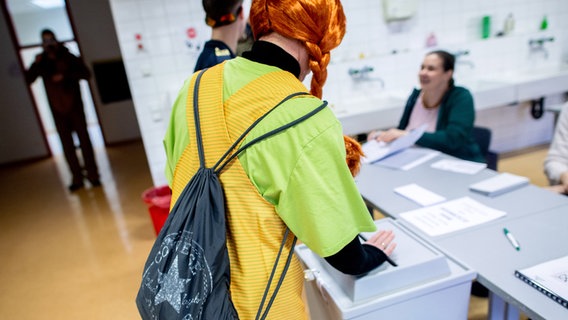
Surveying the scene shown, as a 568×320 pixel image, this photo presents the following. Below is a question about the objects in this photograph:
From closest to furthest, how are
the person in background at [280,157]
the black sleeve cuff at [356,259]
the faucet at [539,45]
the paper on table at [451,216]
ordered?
the person in background at [280,157] < the black sleeve cuff at [356,259] < the paper on table at [451,216] < the faucet at [539,45]

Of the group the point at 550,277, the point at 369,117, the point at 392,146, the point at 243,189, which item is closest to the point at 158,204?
the point at 392,146

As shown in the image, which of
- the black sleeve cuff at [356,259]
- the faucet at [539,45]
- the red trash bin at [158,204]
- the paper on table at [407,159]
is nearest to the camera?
the black sleeve cuff at [356,259]

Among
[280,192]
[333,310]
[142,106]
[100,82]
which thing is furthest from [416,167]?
[100,82]

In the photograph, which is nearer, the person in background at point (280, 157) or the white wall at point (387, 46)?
the person in background at point (280, 157)

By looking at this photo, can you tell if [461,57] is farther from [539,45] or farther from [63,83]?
[63,83]

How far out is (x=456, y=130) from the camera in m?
2.22

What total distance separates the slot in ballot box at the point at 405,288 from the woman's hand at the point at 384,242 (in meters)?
0.03

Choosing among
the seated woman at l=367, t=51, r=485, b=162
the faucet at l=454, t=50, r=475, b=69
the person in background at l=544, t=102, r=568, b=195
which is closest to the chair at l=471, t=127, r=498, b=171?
the seated woman at l=367, t=51, r=485, b=162

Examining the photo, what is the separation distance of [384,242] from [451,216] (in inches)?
16.5

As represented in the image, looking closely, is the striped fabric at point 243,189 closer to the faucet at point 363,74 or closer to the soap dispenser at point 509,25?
the faucet at point 363,74

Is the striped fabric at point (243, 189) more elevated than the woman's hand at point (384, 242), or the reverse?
the striped fabric at point (243, 189)

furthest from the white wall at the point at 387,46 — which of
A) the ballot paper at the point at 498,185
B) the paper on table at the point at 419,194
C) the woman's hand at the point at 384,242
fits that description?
the woman's hand at the point at 384,242

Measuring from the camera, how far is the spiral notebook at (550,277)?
0.95 m

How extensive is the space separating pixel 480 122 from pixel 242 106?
379 centimetres
